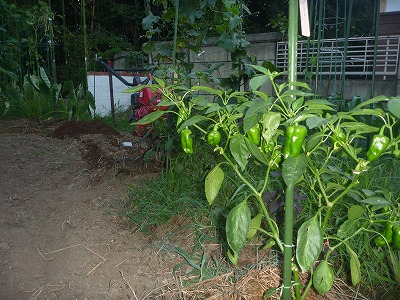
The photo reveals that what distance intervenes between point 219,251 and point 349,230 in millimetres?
681

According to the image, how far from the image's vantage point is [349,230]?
1.23 meters

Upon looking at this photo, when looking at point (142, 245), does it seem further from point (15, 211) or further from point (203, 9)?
point (203, 9)

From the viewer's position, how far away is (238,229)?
1.03 m

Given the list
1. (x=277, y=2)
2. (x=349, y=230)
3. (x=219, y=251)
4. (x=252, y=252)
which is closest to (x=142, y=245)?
(x=219, y=251)

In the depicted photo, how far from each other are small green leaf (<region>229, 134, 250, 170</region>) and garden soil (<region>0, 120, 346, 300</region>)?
0.58 metres

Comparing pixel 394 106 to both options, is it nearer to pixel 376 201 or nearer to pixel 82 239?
pixel 376 201

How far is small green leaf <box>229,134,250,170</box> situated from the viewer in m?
1.01

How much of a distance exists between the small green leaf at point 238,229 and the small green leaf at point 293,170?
0.18m

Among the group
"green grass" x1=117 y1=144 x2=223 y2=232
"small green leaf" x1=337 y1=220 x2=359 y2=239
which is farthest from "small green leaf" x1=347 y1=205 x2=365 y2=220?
"green grass" x1=117 y1=144 x2=223 y2=232

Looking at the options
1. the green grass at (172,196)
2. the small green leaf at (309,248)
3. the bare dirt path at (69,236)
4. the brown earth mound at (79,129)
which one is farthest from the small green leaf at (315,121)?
the brown earth mound at (79,129)

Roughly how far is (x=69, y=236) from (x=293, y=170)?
1378mm

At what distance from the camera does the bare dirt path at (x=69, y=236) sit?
1589 millimetres

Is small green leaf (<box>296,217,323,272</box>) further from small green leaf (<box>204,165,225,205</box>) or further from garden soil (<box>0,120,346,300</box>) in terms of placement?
garden soil (<box>0,120,346,300</box>)

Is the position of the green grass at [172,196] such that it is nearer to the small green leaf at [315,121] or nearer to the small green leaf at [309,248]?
the small green leaf at [309,248]
